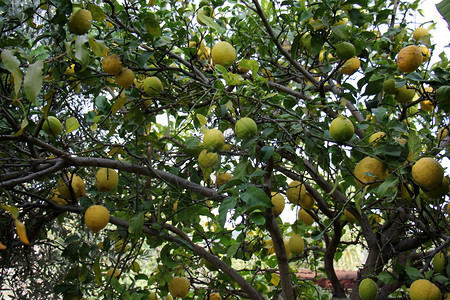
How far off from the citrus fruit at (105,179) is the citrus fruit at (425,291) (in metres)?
1.28

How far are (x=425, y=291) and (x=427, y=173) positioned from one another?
22.3 inches

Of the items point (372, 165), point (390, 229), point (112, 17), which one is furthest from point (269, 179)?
point (112, 17)

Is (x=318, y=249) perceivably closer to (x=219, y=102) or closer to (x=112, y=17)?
(x=219, y=102)

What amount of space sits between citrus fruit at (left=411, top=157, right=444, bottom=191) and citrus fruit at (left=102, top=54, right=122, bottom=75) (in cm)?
121

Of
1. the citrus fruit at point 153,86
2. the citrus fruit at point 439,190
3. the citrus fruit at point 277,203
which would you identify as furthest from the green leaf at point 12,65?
the citrus fruit at point 277,203

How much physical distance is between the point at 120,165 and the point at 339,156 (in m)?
0.88

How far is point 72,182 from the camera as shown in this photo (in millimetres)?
1860

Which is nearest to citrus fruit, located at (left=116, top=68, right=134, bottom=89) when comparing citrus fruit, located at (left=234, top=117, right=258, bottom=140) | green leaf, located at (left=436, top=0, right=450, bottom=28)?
citrus fruit, located at (left=234, top=117, right=258, bottom=140)

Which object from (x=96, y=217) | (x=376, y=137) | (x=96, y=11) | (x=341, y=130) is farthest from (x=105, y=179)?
(x=376, y=137)

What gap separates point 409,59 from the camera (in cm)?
173

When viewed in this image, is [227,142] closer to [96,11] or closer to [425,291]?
[96,11]

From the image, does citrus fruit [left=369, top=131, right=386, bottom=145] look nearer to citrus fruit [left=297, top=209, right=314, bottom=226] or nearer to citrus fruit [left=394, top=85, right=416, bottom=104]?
citrus fruit [left=394, top=85, right=416, bottom=104]

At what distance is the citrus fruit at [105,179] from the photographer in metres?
1.77

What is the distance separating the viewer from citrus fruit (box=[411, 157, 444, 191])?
1188 millimetres
